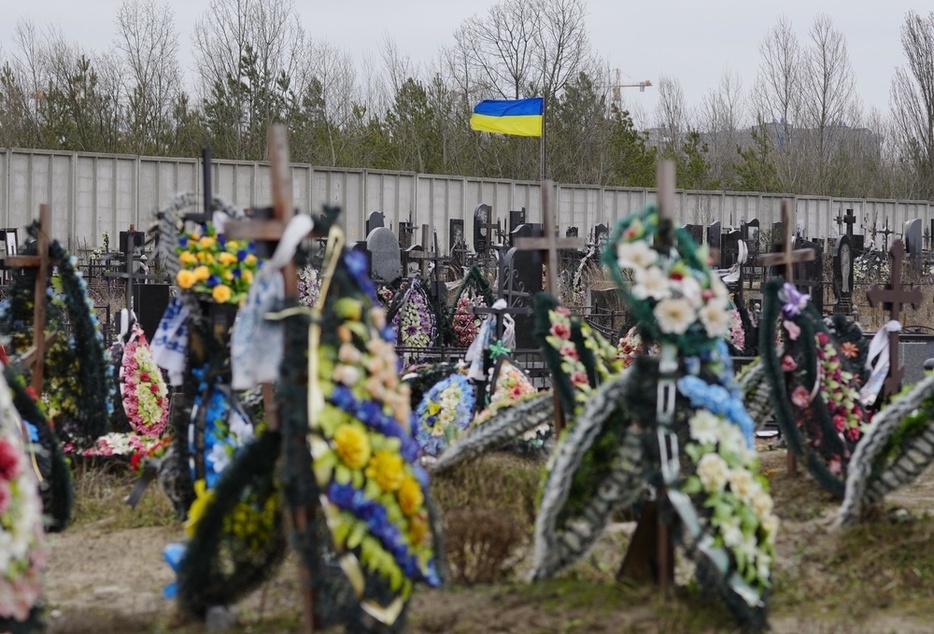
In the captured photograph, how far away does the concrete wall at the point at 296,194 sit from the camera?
30.9 m

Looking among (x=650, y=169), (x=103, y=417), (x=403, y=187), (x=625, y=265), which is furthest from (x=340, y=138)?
(x=625, y=265)

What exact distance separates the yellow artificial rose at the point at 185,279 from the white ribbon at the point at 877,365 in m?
4.44

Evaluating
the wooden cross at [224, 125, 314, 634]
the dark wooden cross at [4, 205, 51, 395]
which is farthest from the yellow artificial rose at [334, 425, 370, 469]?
the dark wooden cross at [4, 205, 51, 395]

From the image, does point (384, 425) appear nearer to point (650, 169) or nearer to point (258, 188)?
point (258, 188)

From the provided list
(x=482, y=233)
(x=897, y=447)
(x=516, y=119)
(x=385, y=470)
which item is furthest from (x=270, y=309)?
(x=482, y=233)

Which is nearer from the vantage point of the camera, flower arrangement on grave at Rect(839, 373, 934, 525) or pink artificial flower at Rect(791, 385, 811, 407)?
flower arrangement on grave at Rect(839, 373, 934, 525)

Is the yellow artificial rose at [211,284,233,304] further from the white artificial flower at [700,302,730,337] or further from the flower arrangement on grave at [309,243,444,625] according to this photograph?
the white artificial flower at [700,302,730,337]

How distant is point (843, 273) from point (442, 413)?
41.6 ft

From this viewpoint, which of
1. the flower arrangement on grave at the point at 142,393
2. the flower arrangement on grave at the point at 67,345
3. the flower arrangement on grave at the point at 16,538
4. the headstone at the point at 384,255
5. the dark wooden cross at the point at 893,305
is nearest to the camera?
the flower arrangement on grave at the point at 16,538

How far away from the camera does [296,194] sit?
33.8 m

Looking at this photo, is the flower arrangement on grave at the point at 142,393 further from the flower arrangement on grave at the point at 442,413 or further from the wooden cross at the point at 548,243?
the wooden cross at the point at 548,243

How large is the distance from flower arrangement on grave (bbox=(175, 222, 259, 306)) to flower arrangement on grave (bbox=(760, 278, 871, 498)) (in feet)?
9.44

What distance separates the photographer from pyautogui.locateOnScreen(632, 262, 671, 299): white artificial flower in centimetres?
459

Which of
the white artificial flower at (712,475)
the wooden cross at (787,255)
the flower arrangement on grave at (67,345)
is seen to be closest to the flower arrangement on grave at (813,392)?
the wooden cross at (787,255)
